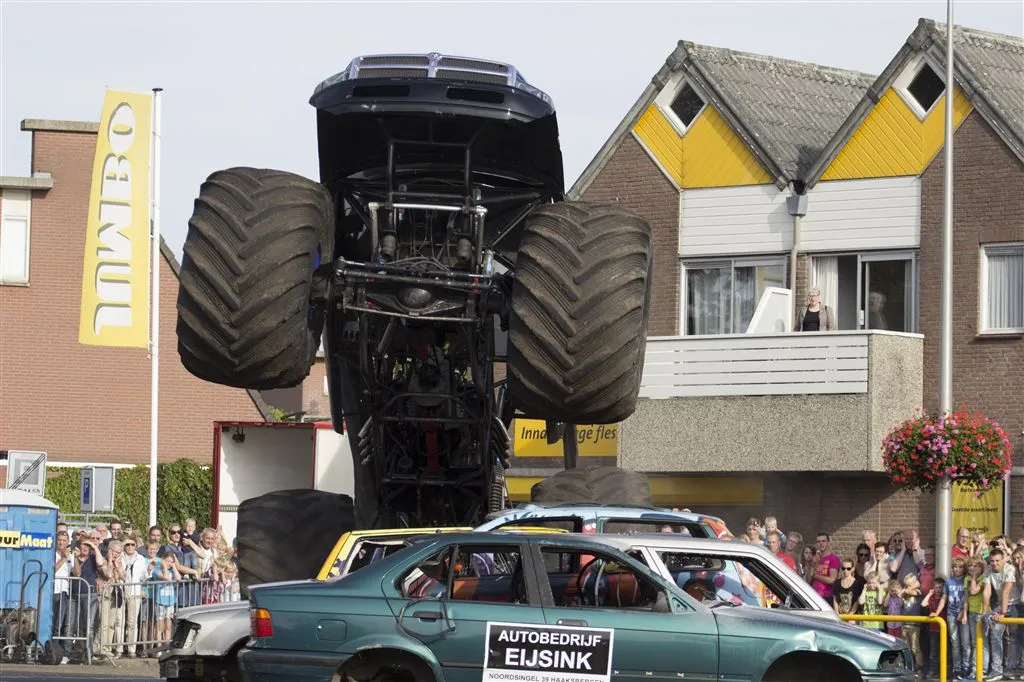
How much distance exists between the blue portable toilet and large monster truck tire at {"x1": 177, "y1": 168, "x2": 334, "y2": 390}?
38.4 feet

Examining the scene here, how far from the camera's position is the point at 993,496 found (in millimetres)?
30391

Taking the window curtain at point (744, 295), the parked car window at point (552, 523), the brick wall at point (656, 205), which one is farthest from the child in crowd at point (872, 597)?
the brick wall at point (656, 205)

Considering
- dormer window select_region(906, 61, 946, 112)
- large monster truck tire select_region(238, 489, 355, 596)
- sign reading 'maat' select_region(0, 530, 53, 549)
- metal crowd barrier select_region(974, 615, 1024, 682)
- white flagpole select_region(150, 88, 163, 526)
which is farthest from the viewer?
white flagpole select_region(150, 88, 163, 526)

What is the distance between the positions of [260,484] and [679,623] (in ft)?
62.8

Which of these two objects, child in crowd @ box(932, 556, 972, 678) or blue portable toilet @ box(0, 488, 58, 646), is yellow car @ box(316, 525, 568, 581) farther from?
blue portable toilet @ box(0, 488, 58, 646)

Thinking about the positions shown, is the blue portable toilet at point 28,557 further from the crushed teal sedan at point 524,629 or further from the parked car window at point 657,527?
the crushed teal sedan at point 524,629

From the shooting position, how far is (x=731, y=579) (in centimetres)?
1263

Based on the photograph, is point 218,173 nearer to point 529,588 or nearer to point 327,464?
point 529,588

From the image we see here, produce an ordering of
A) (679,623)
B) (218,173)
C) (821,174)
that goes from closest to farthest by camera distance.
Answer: (679,623), (218,173), (821,174)

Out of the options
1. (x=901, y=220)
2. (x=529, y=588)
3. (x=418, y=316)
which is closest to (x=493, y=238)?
(x=418, y=316)

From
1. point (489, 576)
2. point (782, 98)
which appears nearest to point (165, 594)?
point (489, 576)

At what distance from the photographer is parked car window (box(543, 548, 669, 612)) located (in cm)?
1205

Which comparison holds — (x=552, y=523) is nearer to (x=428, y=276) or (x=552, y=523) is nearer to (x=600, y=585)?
(x=600, y=585)

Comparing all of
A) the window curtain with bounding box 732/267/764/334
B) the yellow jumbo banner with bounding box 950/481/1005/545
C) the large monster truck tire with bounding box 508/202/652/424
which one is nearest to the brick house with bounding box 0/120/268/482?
the window curtain with bounding box 732/267/764/334
